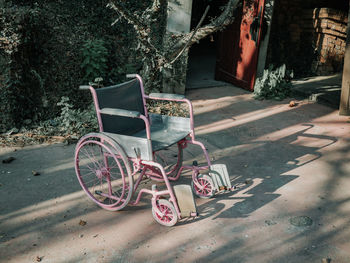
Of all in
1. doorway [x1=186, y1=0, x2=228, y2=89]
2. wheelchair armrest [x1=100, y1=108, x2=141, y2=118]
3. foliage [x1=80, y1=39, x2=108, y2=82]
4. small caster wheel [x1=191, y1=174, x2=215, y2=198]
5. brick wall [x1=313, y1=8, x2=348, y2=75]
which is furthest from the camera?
brick wall [x1=313, y1=8, x2=348, y2=75]

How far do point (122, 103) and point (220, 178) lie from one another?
120 cm

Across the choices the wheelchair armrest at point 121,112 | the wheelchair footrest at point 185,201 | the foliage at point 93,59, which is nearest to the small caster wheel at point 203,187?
the wheelchair footrest at point 185,201

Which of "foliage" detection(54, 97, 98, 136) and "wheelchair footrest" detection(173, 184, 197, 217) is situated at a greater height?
"foliage" detection(54, 97, 98, 136)

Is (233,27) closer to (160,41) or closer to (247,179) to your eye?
(160,41)

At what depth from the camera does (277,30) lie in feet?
28.8

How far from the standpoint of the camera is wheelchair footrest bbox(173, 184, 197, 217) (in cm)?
311

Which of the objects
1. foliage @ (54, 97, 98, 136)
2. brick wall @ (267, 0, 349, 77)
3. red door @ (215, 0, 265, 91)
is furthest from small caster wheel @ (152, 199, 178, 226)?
brick wall @ (267, 0, 349, 77)

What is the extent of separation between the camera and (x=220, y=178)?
348cm

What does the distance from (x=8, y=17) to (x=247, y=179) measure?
4028 mm

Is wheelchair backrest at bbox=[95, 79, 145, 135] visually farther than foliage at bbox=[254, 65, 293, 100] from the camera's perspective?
No

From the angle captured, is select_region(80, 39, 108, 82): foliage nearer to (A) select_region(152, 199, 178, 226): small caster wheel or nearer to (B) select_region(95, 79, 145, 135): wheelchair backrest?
(B) select_region(95, 79, 145, 135): wheelchair backrest

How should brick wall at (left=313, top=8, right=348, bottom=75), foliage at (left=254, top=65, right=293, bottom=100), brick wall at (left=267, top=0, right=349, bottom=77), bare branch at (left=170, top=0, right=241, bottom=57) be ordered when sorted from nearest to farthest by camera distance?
bare branch at (left=170, top=0, right=241, bottom=57) < foliage at (left=254, top=65, right=293, bottom=100) < brick wall at (left=313, top=8, right=348, bottom=75) < brick wall at (left=267, top=0, right=349, bottom=77)

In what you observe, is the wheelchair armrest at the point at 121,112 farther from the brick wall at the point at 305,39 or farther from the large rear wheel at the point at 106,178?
the brick wall at the point at 305,39

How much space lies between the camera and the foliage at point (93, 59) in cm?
587
